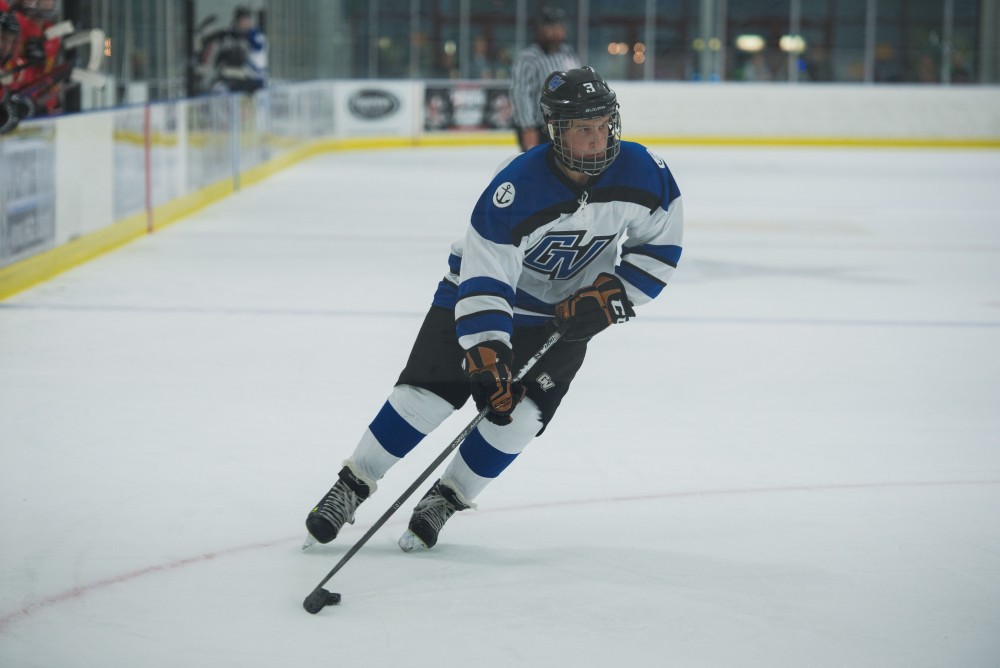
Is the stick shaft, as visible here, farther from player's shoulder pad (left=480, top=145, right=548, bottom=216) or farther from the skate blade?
player's shoulder pad (left=480, top=145, right=548, bottom=216)

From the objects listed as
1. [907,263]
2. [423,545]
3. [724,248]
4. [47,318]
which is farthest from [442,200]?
[423,545]

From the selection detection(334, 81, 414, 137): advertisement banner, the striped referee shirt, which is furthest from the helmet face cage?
detection(334, 81, 414, 137): advertisement banner

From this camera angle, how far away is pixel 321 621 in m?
2.38

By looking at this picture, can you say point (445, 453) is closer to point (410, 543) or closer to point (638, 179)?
point (410, 543)

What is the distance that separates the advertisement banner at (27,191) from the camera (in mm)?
5891

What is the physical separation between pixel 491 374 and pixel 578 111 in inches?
20.5

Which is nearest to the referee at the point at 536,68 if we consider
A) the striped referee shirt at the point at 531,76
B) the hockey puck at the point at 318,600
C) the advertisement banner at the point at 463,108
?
the striped referee shirt at the point at 531,76

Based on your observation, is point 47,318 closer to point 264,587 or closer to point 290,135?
point 264,587

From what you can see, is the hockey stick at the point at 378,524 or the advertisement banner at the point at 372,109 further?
the advertisement banner at the point at 372,109

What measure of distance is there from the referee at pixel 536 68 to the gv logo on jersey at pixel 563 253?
4418mm

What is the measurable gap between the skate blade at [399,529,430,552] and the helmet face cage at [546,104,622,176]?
0.82m

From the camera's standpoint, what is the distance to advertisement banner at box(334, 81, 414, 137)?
53.8 ft

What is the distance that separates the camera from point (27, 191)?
20.2 feet

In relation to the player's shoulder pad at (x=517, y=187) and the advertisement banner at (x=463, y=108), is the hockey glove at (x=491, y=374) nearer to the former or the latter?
the player's shoulder pad at (x=517, y=187)
